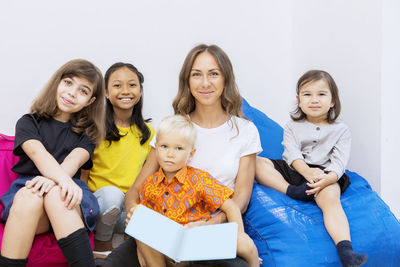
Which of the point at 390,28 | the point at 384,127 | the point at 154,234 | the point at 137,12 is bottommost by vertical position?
the point at 154,234

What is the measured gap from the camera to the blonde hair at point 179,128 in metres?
1.38

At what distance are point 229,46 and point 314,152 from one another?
3.50 feet

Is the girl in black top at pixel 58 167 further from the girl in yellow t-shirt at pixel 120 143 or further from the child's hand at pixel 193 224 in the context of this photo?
the child's hand at pixel 193 224

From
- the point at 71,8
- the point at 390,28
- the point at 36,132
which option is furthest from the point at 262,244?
the point at 71,8

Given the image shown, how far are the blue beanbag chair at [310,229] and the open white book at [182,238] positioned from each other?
12.3 inches

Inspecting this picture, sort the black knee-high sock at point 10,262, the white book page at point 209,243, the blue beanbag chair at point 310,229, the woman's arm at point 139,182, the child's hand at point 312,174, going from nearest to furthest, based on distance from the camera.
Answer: the white book page at point 209,243 → the black knee-high sock at point 10,262 → the blue beanbag chair at point 310,229 → the woman's arm at point 139,182 → the child's hand at point 312,174

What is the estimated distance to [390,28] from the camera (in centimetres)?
180

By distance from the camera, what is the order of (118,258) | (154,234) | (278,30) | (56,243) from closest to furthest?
(154,234), (118,258), (56,243), (278,30)

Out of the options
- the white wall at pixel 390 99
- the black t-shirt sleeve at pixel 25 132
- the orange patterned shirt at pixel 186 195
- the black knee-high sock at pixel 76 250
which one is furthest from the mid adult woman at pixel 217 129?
the white wall at pixel 390 99

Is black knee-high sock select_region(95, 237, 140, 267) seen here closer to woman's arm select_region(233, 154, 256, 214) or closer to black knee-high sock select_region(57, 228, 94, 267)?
black knee-high sock select_region(57, 228, 94, 267)

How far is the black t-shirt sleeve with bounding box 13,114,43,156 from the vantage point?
1.50m

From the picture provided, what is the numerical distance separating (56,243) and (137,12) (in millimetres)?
1478

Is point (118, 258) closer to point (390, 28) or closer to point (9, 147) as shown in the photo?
point (9, 147)

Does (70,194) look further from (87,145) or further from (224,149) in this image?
(224,149)
